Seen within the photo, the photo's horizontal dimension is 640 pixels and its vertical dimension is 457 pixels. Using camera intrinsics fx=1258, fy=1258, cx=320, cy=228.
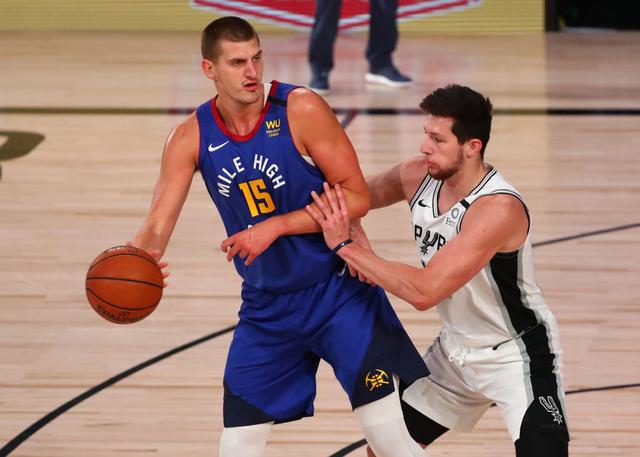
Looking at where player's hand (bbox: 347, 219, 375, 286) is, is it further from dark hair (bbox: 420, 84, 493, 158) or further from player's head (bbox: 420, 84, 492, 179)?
dark hair (bbox: 420, 84, 493, 158)

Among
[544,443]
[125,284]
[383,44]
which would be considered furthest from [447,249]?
[383,44]

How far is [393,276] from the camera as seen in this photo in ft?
11.8

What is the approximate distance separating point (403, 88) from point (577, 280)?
5446 mm

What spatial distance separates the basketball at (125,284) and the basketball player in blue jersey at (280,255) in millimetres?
75

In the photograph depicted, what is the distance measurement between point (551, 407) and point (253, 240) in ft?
3.20

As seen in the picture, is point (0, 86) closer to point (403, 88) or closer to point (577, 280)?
point (403, 88)

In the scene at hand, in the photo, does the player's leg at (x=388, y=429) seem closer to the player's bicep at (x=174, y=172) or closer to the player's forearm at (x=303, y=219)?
the player's forearm at (x=303, y=219)

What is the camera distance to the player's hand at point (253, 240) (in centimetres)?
352

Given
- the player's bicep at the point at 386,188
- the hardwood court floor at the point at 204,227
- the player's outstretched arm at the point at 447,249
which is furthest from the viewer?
the hardwood court floor at the point at 204,227

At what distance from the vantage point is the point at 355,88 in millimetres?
11492

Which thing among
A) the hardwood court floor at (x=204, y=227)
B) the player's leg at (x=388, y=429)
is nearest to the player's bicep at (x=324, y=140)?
the player's leg at (x=388, y=429)

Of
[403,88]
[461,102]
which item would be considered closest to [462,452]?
[461,102]

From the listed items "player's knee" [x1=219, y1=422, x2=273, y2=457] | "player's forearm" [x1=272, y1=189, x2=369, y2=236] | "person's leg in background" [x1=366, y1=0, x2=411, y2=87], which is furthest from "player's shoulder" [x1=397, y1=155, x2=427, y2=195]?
"person's leg in background" [x1=366, y1=0, x2=411, y2=87]

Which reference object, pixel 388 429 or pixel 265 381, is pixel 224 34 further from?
pixel 388 429
